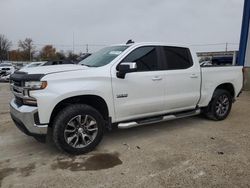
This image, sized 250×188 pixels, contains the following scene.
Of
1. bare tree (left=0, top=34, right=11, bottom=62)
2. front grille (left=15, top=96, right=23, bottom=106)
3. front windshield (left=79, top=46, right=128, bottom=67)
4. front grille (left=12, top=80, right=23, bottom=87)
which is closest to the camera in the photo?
front grille (left=12, top=80, right=23, bottom=87)

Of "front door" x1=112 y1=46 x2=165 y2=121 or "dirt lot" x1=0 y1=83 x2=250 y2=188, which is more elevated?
"front door" x1=112 y1=46 x2=165 y2=121

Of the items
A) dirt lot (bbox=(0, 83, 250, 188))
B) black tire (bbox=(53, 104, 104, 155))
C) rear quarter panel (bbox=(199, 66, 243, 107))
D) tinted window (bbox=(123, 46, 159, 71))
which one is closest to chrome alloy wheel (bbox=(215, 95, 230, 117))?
rear quarter panel (bbox=(199, 66, 243, 107))

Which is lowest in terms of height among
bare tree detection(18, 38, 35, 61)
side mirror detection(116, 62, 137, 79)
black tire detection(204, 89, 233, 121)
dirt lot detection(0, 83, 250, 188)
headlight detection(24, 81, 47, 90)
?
dirt lot detection(0, 83, 250, 188)

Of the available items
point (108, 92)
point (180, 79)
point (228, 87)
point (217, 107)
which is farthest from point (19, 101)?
point (228, 87)

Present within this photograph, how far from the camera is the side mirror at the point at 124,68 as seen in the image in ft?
14.5

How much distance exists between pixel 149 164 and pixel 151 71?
1842 millimetres

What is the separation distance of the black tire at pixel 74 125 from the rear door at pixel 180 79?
1598 mm

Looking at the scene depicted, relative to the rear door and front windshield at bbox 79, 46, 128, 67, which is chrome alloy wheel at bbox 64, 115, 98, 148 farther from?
the rear door

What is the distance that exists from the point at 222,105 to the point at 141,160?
3378mm

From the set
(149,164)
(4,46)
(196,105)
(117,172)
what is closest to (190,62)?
(196,105)

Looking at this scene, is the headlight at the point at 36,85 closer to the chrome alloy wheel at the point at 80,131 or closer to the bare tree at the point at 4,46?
the chrome alloy wheel at the point at 80,131

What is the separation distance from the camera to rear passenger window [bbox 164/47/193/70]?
212 inches

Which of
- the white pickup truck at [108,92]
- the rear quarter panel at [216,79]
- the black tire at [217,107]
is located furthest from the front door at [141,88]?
the black tire at [217,107]

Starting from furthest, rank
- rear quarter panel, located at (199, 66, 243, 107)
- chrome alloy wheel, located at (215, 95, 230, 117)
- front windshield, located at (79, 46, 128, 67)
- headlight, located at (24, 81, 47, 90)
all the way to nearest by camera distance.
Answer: chrome alloy wheel, located at (215, 95, 230, 117)
rear quarter panel, located at (199, 66, 243, 107)
front windshield, located at (79, 46, 128, 67)
headlight, located at (24, 81, 47, 90)
